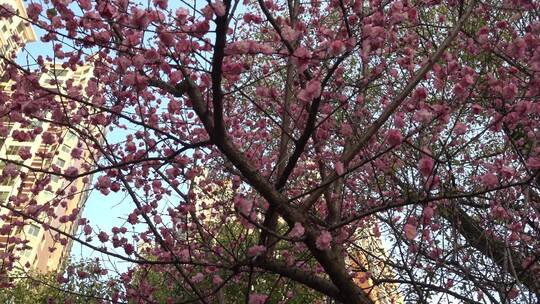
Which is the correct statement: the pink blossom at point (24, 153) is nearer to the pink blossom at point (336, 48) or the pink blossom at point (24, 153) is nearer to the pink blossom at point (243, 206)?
the pink blossom at point (243, 206)

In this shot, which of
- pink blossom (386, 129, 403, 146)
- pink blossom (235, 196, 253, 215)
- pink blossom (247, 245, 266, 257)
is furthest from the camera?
pink blossom (247, 245, 266, 257)

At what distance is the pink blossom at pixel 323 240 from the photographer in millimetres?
3333

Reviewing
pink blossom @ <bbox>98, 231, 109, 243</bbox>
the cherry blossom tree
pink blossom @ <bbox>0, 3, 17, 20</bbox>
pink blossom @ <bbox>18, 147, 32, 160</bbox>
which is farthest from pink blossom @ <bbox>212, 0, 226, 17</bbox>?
pink blossom @ <bbox>18, 147, 32, 160</bbox>

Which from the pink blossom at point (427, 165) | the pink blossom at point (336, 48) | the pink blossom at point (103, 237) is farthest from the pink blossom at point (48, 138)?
the pink blossom at point (427, 165)

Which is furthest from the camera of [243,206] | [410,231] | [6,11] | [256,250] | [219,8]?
[6,11]

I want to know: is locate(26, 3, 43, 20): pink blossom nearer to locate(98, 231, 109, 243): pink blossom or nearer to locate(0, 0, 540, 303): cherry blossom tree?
locate(0, 0, 540, 303): cherry blossom tree

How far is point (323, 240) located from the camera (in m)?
3.34

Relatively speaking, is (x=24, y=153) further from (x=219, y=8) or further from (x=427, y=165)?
(x=427, y=165)

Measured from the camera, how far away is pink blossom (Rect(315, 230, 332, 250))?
3333 mm

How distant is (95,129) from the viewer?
5.83 meters

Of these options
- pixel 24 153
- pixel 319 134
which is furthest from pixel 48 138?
pixel 319 134

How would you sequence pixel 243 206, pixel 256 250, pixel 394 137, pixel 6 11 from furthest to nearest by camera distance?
pixel 6 11, pixel 256 250, pixel 243 206, pixel 394 137

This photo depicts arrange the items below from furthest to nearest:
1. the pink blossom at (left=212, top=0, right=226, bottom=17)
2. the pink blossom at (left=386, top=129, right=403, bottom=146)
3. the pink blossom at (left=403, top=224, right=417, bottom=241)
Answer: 1. the pink blossom at (left=403, top=224, right=417, bottom=241)
2. the pink blossom at (left=386, top=129, right=403, bottom=146)
3. the pink blossom at (left=212, top=0, right=226, bottom=17)

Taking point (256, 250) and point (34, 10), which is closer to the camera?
point (256, 250)
